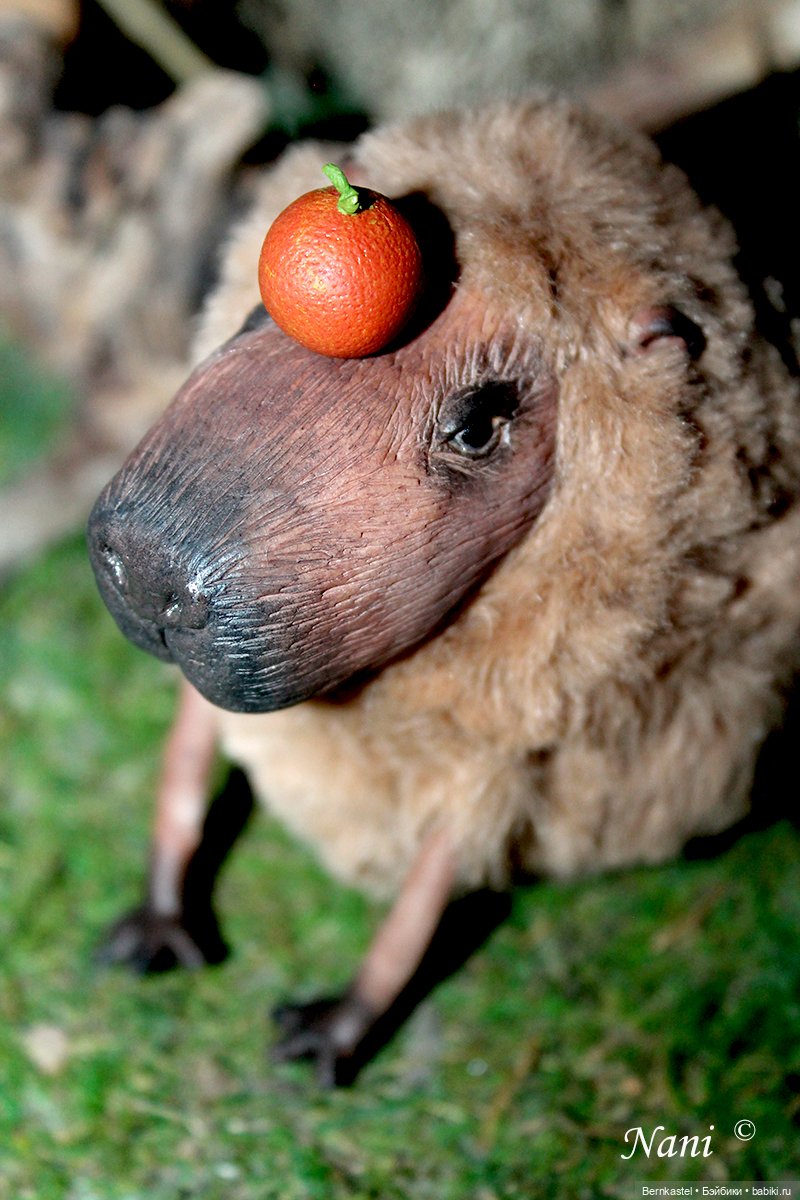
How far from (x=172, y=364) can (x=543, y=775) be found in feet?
5.14

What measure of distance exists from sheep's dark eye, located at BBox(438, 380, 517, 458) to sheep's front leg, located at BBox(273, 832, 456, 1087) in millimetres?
714

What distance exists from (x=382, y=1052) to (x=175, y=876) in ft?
1.67

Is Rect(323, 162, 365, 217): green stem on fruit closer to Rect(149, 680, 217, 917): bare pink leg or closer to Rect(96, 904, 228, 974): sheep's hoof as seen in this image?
Rect(149, 680, 217, 917): bare pink leg

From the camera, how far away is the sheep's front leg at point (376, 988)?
1.89 m

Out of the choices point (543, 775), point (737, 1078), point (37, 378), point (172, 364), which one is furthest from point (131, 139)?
point (737, 1078)

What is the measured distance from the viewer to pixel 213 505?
133cm

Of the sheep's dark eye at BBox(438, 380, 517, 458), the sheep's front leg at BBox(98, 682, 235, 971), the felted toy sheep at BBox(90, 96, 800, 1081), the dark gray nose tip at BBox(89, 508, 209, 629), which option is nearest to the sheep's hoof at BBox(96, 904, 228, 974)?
the sheep's front leg at BBox(98, 682, 235, 971)

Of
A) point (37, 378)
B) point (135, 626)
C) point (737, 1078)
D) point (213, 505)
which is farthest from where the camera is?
point (37, 378)

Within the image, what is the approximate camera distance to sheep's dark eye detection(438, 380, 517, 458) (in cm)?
140

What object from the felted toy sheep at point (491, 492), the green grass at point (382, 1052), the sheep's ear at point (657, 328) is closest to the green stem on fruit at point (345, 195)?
the felted toy sheep at point (491, 492)

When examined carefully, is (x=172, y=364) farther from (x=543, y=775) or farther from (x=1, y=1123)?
(x=1, y=1123)

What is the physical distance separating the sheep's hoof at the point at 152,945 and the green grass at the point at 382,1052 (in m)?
0.04

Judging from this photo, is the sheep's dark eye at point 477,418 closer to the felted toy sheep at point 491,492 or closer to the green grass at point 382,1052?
the felted toy sheep at point 491,492

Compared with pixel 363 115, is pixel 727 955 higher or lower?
lower
